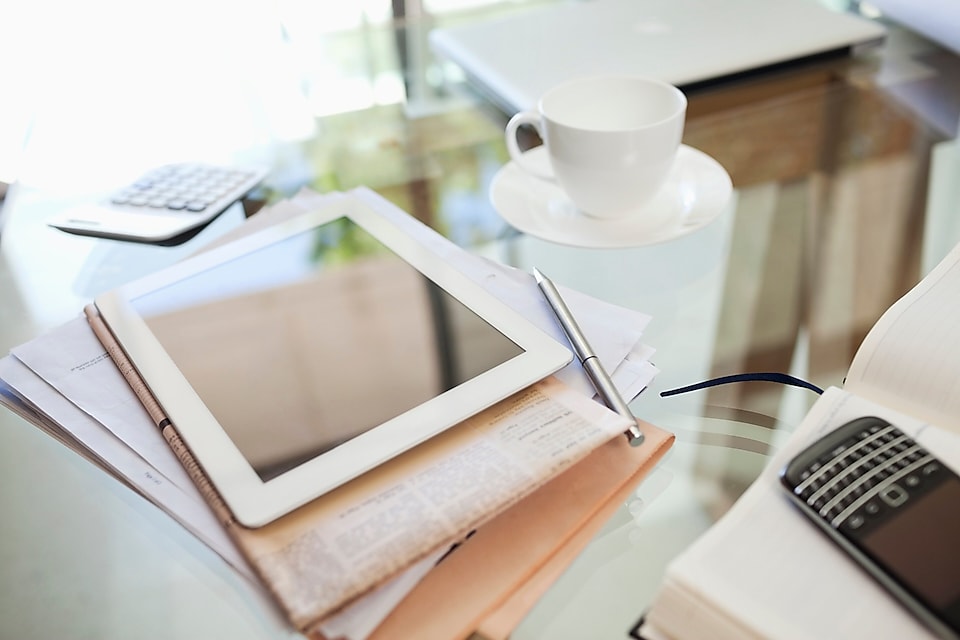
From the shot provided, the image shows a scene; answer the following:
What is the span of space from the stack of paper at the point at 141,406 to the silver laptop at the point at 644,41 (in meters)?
0.28

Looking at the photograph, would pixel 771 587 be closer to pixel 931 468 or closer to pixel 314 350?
pixel 931 468

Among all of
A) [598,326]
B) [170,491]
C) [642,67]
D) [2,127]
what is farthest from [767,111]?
[2,127]

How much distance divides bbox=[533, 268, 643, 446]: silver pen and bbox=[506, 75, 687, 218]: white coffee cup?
0.10 metres

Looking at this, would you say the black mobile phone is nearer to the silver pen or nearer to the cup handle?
the silver pen

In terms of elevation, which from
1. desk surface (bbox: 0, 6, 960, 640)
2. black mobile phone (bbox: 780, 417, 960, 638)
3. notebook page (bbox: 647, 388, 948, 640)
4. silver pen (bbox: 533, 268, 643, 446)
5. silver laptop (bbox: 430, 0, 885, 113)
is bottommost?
desk surface (bbox: 0, 6, 960, 640)

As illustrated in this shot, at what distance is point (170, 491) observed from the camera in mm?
407

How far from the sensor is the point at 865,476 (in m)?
0.35

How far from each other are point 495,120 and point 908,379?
470 millimetres

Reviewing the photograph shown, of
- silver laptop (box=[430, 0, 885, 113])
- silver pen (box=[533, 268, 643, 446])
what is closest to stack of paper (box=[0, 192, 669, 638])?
silver pen (box=[533, 268, 643, 446])

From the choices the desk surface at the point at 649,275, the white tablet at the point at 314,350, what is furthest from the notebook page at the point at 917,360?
the white tablet at the point at 314,350

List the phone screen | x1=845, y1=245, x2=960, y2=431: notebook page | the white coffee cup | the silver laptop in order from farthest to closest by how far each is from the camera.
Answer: the silver laptop < the white coffee cup < x1=845, y1=245, x2=960, y2=431: notebook page < the phone screen

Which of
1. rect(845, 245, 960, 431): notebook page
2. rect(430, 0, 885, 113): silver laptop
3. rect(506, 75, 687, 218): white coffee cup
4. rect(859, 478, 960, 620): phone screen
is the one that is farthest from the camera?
rect(430, 0, 885, 113): silver laptop

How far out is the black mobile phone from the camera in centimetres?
31

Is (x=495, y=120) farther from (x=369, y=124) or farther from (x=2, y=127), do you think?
(x=2, y=127)
